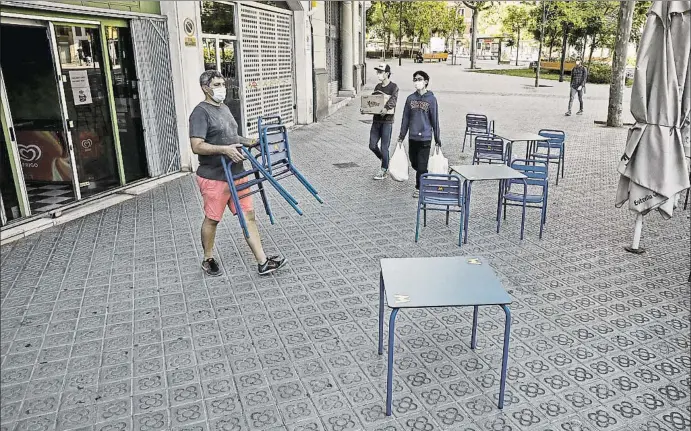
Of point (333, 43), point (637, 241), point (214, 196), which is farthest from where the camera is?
point (333, 43)

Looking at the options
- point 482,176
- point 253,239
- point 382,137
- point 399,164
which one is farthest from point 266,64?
point 253,239

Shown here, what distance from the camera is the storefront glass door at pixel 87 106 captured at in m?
6.97

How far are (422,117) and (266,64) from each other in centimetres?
664

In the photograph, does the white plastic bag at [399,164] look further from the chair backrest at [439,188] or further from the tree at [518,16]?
the tree at [518,16]

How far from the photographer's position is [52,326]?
165 inches

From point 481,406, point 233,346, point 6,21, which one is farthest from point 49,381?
point 6,21

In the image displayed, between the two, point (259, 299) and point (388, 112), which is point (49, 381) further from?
point (388, 112)

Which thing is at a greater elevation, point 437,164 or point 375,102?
point 375,102

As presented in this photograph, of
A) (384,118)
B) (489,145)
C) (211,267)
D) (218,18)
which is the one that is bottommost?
(211,267)

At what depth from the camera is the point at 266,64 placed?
1284 centimetres

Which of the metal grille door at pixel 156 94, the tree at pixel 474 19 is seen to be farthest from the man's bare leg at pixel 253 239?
the tree at pixel 474 19

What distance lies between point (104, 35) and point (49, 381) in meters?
5.55

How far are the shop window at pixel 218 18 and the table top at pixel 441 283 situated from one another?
321 inches

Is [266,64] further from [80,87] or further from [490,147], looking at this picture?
[490,147]
